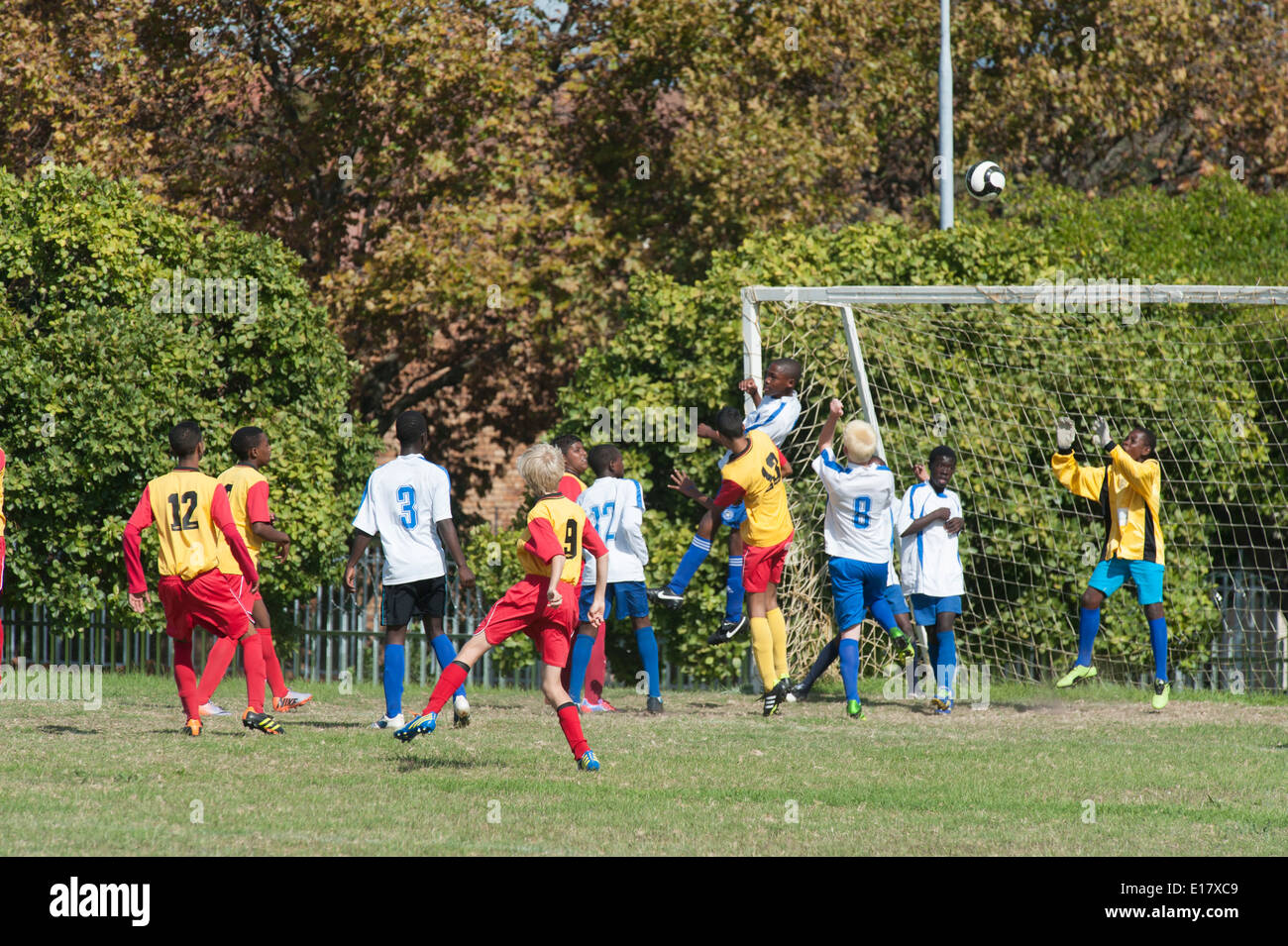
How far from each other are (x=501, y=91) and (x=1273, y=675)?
31.2ft

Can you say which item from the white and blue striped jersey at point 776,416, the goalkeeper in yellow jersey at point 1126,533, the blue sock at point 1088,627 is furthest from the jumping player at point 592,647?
the blue sock at point 1088,627

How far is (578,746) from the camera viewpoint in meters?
7.42

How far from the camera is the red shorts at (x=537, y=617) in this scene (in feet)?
24.7

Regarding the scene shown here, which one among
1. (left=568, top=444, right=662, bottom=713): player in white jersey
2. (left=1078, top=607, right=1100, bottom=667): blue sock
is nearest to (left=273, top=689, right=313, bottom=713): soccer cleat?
(left=568, top=444, right=662, bottom=713): player in white jersey

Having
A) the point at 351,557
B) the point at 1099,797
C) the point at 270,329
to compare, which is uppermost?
the point at 270,329

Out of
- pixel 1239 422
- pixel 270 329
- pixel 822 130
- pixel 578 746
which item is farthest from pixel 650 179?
pixel 578 746

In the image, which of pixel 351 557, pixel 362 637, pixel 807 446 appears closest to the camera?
pixel 351 557

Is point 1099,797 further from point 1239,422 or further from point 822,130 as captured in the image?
point 822,130

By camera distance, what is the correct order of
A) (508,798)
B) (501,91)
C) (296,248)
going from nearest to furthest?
1. (508,798)
2. (501,91)
3. (296,248)

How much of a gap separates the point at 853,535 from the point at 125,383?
21.1ft

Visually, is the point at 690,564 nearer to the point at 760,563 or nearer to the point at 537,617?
the point at 760,563

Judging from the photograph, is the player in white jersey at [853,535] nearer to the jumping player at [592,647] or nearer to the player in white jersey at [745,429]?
the player in white jersey at [745,429]

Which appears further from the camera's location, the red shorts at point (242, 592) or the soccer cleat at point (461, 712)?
the red shorts at point (242, 592)

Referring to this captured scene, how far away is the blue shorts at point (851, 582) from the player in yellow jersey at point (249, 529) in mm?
3628
